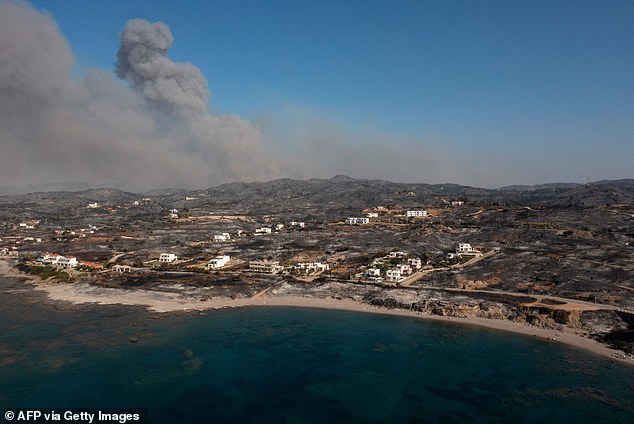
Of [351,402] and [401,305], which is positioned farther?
[401,305]

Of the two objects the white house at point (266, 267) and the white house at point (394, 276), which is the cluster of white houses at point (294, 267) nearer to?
the white house at point (266, 267)

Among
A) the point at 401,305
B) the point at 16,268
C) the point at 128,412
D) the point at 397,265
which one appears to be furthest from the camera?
the point at 16,268

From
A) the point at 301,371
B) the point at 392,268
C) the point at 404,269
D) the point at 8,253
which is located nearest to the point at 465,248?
the point at 404,269

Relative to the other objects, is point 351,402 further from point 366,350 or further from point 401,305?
point 401,305

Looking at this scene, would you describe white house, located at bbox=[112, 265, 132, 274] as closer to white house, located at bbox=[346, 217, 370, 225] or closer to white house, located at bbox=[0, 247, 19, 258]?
white house, located at bbox=[0, 247, 19, 258]

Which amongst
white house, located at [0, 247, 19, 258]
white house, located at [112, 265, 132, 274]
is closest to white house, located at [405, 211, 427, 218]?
white house, located at [112, 265, 132, 274]

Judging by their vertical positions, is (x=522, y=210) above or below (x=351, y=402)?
above

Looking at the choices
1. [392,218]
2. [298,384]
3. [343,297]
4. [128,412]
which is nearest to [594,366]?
[298,384]

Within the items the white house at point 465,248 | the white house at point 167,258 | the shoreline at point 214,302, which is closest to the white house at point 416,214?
the white house at point 465,248
